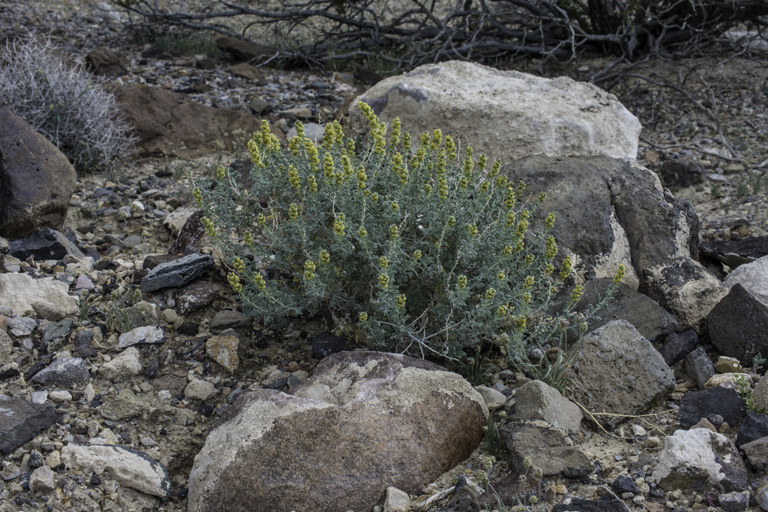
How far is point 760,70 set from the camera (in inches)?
307

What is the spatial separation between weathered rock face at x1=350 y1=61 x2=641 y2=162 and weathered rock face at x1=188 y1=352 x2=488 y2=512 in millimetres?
2587

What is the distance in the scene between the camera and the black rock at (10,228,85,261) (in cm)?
441

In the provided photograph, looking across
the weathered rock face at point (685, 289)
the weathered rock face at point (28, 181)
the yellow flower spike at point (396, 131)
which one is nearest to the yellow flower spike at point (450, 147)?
the yellow flower spike at point (396, 131)

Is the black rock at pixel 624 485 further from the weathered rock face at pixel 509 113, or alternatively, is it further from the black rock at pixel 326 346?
the weathered rock face at pixel 509 113

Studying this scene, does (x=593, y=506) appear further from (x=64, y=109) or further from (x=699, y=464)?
(x=64, y=109)

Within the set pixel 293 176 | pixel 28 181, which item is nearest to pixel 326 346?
pixel 293 176

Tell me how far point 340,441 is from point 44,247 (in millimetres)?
2617

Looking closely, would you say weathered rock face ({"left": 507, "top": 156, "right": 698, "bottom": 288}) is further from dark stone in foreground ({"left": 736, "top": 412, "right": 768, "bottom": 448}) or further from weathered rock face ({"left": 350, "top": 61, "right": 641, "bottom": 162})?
dark stone in foreground ({"left": 736, "top": 412, "right": 768, "bottom": 448})

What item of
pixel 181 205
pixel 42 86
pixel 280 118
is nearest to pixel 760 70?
pixel 280 118

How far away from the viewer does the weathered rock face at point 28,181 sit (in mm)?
4562

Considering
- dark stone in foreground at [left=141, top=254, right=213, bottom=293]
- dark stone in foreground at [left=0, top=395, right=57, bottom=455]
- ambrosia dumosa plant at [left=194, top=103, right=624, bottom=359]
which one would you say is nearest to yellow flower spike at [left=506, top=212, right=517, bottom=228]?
ambrosia dumosa plant at [left=194, top=103, right=624, bottom=359]

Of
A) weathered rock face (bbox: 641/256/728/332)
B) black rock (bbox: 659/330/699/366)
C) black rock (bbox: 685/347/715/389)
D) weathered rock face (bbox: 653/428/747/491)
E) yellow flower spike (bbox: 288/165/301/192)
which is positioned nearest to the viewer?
weathered rock face (bbox: 653/428/747/491)

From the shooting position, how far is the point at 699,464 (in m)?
2.62

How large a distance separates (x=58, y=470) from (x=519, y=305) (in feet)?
6.43
